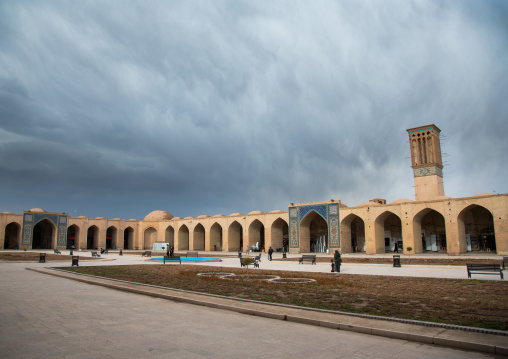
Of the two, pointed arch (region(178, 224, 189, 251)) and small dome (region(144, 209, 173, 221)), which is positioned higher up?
small dome (region(144, 209, 173, 221))

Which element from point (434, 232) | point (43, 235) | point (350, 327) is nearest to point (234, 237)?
point (434, 232)

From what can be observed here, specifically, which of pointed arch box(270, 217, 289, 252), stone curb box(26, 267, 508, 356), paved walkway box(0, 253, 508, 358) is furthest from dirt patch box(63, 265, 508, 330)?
pointed arch box(270, 217, 289, 252)

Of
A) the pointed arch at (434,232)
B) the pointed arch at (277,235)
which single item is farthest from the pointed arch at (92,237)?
the pointed arch at (434,232)

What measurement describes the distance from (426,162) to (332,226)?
13.3m

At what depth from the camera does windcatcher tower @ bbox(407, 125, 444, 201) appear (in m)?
36.8

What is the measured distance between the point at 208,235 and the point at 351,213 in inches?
677

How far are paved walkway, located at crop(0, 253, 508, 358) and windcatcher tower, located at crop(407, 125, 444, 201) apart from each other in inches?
1372

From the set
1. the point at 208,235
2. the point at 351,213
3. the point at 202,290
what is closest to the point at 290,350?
the point at 202,290

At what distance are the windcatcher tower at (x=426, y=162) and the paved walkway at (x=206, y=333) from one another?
34.9m

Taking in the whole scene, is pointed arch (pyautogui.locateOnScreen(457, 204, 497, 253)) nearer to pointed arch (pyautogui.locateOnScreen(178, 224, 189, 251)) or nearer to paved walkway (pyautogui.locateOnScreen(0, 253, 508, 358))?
paved walkway (pyautogui.locateOnScreen(0, 253, 508, 358))

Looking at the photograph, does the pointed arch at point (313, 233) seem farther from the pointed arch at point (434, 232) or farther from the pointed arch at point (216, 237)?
the pointed arch at point (216, 237)

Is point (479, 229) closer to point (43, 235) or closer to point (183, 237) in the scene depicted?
point (183, 237)

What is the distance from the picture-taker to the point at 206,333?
4809mm

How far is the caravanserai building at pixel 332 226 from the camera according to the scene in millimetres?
26578
